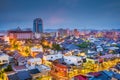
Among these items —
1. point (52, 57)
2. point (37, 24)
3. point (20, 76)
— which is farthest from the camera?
point (37, 24)

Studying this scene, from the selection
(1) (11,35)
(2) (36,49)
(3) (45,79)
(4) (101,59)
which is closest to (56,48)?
(2) (36,49)

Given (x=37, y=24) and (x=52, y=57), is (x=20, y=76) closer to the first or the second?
(x=52, y=57)

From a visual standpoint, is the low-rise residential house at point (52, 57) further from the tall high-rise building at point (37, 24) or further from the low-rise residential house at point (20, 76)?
the tall high-rise building at point (37, 24)

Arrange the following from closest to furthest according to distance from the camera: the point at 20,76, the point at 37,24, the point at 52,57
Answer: the point at 20,76 < the point at 52,57 < the point at 37,24

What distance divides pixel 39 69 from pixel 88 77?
2797 millimetres

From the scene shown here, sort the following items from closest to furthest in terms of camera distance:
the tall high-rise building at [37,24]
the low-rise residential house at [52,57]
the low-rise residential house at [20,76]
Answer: the low-rise residential house at [20,76] → the low-rise residential house at [52,57] → the tall high-rise building at [37,24]

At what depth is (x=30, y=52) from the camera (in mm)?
14961

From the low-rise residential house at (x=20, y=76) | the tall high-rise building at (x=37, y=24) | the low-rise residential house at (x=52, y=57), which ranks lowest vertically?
the low-rise residential house at (x=20, y=76)

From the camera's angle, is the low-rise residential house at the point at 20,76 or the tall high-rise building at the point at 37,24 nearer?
the low-rise residential house at the point at 20,76

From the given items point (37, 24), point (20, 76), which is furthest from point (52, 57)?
point (37, 24)

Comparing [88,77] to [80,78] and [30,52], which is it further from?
[30,52]

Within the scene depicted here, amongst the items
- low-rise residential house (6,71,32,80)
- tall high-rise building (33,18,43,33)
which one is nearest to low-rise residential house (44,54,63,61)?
low-rise residential house (6,71,32,80)

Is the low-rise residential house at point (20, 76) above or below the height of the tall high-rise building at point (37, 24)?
below

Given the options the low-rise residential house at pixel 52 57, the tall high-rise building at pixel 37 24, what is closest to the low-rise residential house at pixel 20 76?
the low-rise residential house at pixel 52 57
